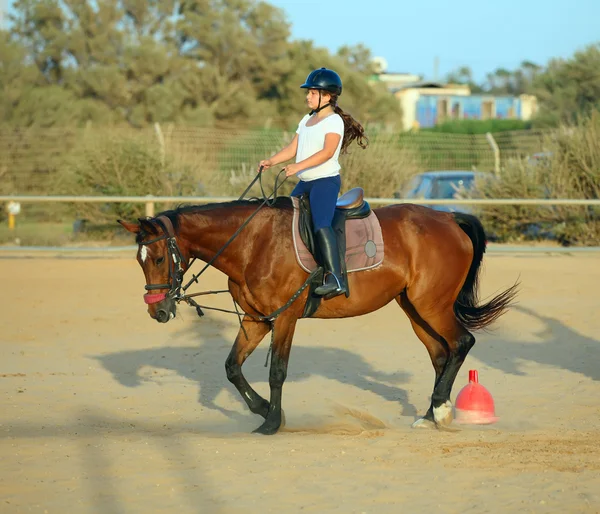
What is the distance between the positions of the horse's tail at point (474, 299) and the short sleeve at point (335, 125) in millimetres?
1539

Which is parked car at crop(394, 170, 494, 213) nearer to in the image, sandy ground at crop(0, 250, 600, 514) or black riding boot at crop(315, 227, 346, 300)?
sandy ground at crop(0, 250, 600, 514)

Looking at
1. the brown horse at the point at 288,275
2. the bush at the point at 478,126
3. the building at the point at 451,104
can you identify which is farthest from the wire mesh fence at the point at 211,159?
the building at the point at 451,104

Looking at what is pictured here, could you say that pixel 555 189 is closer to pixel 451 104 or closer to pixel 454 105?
pixel 451 104

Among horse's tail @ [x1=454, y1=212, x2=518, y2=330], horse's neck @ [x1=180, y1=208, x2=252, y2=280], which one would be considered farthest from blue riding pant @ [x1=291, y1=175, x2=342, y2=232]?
horse's tail @ [x1=454, y1=212, x2=518, y2=330]

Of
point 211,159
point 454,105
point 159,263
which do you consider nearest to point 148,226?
point 159,263

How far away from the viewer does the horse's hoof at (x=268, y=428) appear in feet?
22.8

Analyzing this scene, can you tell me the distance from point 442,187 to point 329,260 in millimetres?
12594

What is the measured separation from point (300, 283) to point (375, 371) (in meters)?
2.75

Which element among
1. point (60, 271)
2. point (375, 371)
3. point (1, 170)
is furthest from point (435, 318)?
point (1, 170)

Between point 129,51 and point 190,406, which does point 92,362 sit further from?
point 129,51

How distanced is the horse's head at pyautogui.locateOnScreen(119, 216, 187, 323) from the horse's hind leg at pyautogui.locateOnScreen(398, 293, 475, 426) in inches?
79.3

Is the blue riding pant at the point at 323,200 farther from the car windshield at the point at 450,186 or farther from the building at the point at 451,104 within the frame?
the building at the point at 451,104

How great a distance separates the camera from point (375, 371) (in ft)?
31.2

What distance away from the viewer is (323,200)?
6.97 m
